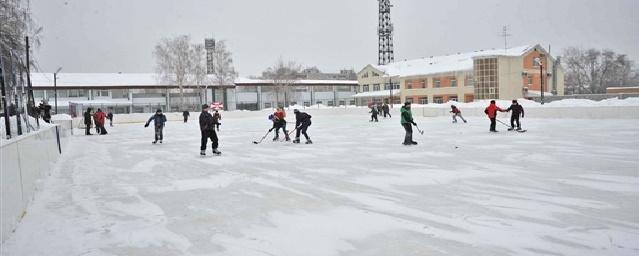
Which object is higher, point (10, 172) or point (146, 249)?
point (10, 172)

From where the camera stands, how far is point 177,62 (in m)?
52.6

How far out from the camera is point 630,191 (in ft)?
20.6

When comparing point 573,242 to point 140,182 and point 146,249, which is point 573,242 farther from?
point 140,182

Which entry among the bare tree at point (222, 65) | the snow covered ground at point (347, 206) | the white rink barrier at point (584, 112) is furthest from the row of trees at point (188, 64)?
the snow covered ground at point (347, 206)

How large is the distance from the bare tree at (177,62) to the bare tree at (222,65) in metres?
3.75

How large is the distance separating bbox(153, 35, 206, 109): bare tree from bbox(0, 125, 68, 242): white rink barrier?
150 ft

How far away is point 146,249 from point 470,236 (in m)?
2.99

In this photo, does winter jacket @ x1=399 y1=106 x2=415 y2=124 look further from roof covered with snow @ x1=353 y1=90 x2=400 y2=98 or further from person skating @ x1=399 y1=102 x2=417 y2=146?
roof covered with snow @ x1=353 y1=90 x2=400 y2=98

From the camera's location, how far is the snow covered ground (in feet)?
14.4

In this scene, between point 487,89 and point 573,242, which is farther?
point 487,89

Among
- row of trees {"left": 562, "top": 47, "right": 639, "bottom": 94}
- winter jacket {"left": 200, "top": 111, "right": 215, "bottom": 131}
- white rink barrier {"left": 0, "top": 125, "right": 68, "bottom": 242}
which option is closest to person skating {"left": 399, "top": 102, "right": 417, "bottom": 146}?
winter jacket {"left": 200, "top": 111, "right": 215, "bottom": 131}

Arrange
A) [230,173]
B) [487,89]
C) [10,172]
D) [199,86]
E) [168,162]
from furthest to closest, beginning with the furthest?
[199,86]
[487,89]
[168,162]
[230,173]
[10,172]

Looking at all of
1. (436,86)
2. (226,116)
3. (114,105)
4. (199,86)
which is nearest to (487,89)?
(436,86)

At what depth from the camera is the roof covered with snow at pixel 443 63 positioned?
160 ft
